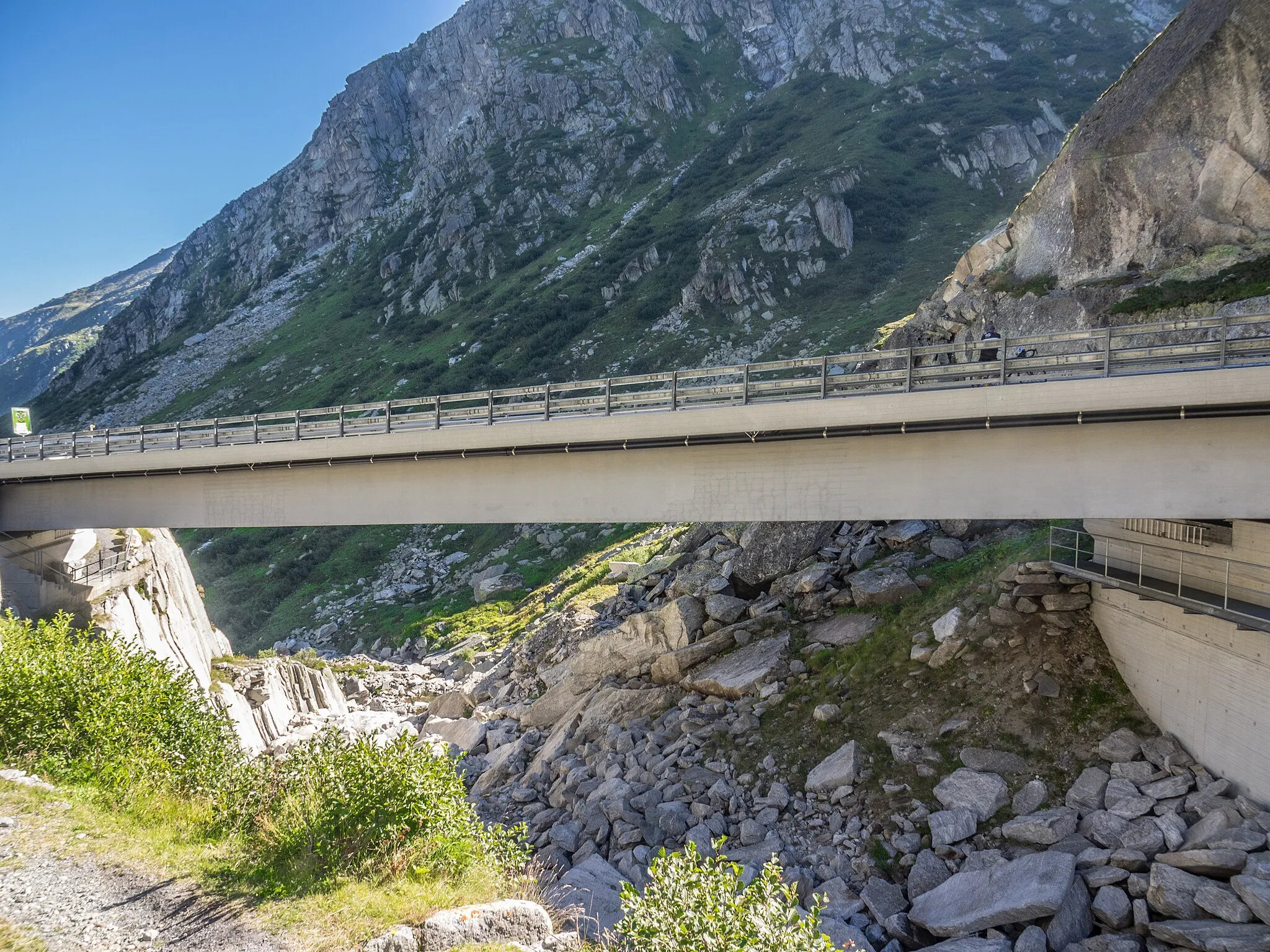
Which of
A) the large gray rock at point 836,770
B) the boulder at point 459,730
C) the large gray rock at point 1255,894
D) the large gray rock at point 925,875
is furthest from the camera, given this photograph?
the boulder at point 459,730

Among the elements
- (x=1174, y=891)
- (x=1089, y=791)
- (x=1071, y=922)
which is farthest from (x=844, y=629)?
(x=1174, y=891)

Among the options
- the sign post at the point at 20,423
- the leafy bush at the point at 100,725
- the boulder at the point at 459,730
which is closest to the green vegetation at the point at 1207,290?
the boulder at the point at 459,730

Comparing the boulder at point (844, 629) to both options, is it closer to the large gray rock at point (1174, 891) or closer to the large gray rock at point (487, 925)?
the large gray rock at point (1174, 891)

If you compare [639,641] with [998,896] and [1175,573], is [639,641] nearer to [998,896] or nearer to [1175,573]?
[998,896]

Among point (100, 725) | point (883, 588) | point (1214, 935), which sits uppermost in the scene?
point (100, 725)

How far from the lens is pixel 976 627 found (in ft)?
59.8

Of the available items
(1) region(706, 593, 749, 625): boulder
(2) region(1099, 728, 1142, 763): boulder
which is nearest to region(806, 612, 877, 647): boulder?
(1) region(706, 593, 749, 625): boulder

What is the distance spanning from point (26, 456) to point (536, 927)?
27422 mm

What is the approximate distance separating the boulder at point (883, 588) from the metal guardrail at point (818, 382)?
20.3ft

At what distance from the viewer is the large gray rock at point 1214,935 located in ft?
33.9

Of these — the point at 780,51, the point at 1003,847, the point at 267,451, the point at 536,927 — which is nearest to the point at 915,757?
the point at 1003,847

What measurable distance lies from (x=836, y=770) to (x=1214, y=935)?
277 inches

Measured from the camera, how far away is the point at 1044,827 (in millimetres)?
13562

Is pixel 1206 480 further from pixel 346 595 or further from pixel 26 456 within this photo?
pixel 346 595
